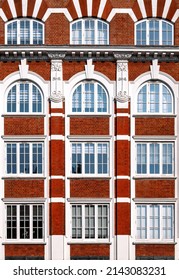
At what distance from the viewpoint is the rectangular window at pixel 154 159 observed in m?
42.9

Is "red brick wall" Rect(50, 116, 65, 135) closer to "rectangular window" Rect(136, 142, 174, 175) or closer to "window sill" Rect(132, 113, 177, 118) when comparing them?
"window sill" Rect(132, 113, 177, 118)

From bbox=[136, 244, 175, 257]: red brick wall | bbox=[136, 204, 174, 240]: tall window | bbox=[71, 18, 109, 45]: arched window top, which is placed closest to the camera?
bbox=[136, 244, 175, 257]: red brick wall

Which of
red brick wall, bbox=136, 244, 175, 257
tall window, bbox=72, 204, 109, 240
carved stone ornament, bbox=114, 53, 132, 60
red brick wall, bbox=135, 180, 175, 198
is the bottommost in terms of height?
red brick wall, bbox=136, 244, 175, 257

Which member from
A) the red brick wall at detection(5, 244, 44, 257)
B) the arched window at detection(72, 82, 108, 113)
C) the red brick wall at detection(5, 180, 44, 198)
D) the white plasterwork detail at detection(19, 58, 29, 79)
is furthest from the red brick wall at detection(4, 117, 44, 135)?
the red brick wall at detection(5, 244, 44, 257)

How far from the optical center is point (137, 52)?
42906mm

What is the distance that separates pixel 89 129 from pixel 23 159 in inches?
173

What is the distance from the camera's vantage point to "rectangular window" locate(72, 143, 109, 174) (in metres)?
42.8

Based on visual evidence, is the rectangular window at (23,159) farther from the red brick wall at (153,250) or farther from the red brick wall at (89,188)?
the red brick wall at (153,250)

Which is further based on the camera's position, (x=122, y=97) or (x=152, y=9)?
(x=152, y=9)

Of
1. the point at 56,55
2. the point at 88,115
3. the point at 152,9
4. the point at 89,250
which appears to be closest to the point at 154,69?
the point at 152,9

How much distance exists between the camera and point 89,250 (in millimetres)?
42219

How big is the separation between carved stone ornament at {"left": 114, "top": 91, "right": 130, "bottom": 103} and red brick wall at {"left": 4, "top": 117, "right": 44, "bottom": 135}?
476cm

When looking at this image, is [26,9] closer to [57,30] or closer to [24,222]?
[57,30]

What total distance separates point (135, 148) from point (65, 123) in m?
4.52
